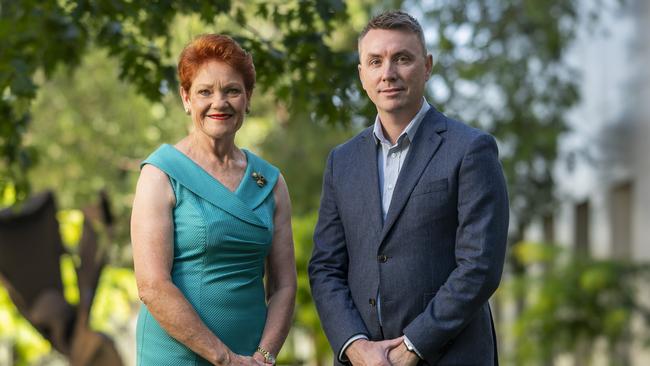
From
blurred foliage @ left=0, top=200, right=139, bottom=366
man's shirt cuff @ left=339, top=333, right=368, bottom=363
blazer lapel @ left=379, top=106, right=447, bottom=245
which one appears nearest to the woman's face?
blazer lapel @ left=379, top=106, right=447, bottom=245

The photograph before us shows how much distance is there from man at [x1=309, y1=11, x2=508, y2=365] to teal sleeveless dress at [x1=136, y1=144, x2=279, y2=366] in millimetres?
275

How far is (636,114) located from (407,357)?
44.9ft

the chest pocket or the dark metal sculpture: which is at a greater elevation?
the chest pocket

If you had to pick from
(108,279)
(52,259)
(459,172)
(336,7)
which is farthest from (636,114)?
(459,172)

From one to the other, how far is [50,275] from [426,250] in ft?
27.4

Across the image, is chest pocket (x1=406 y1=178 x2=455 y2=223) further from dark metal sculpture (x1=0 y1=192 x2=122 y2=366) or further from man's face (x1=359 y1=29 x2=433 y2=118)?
dark metal sculpture (x1=0 y1=192 x2=122 y2=366)

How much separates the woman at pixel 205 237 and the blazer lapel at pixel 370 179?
0.36 m

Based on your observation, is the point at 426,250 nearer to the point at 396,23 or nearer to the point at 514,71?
the point at 396,23

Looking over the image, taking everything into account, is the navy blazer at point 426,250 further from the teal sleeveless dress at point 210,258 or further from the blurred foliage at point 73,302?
the blurred foliage at point 73,302

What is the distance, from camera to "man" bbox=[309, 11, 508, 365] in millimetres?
4469

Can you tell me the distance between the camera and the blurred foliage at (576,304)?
1443cm

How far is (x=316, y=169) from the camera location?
1773cm

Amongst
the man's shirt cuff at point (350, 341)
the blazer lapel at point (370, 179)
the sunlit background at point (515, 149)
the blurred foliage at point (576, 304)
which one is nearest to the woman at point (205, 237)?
the man's shirt cuff at point (350, 341)

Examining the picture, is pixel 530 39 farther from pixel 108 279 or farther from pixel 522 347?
pixel 108 279
